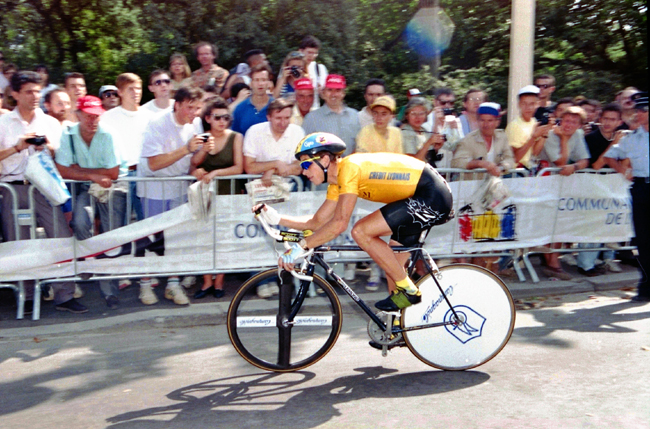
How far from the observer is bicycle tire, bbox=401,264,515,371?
5410 mm

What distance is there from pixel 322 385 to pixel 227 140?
3009mm

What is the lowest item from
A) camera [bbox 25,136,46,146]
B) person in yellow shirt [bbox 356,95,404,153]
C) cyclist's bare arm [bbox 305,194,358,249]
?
cyclist's bare arm [bbox 305,194,358,249]

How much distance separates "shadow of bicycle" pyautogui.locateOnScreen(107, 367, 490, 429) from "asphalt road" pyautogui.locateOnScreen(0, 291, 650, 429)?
0.04 ft

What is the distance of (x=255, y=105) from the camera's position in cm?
807

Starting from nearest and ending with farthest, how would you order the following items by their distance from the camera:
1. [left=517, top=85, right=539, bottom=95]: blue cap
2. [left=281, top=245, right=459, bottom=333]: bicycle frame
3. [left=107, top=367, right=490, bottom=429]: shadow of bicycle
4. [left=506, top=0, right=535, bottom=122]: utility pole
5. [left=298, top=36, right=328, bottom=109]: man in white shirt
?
[left=107, top=367, right=490, bottom=429]: shadow of bicycle < [left=281, top=245, right=459, bottom=333]: bicycle frame < [left=517, top=85, right=539, bottom=95]: blue cap < [left=506, top=0, right=535, bottom=122]: utility pole < [left=298, top=36, right=328, bottom=109]: man in white shirt

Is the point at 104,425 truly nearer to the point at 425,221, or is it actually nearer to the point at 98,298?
the point at 425,221

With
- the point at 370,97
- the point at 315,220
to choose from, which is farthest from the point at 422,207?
the point at 370,97

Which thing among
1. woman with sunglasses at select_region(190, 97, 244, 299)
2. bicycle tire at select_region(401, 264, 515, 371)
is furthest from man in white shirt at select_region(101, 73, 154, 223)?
bicycle tire at select_region(401, 264, 515, 371)

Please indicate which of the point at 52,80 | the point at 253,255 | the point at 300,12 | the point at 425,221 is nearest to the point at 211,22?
the point at 300,12

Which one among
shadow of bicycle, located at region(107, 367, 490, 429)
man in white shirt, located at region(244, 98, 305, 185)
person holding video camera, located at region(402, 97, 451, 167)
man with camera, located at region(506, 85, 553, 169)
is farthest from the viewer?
man with camera, located at region(506, 85, 553, 169)

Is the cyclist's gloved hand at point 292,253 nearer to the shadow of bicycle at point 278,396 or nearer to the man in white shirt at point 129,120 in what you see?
the shadow of bicycle at point 278,396

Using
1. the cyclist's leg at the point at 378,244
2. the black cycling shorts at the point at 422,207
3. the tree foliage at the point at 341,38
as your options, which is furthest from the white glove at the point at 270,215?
the tree foliage at the point at 341,38

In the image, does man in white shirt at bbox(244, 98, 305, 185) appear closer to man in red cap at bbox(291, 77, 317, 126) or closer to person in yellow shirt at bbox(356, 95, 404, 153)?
person in yellow shirt at bbox(356, 95, 404, 153)

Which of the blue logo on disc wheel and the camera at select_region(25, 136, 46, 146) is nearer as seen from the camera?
the blue logo on disc wheel
